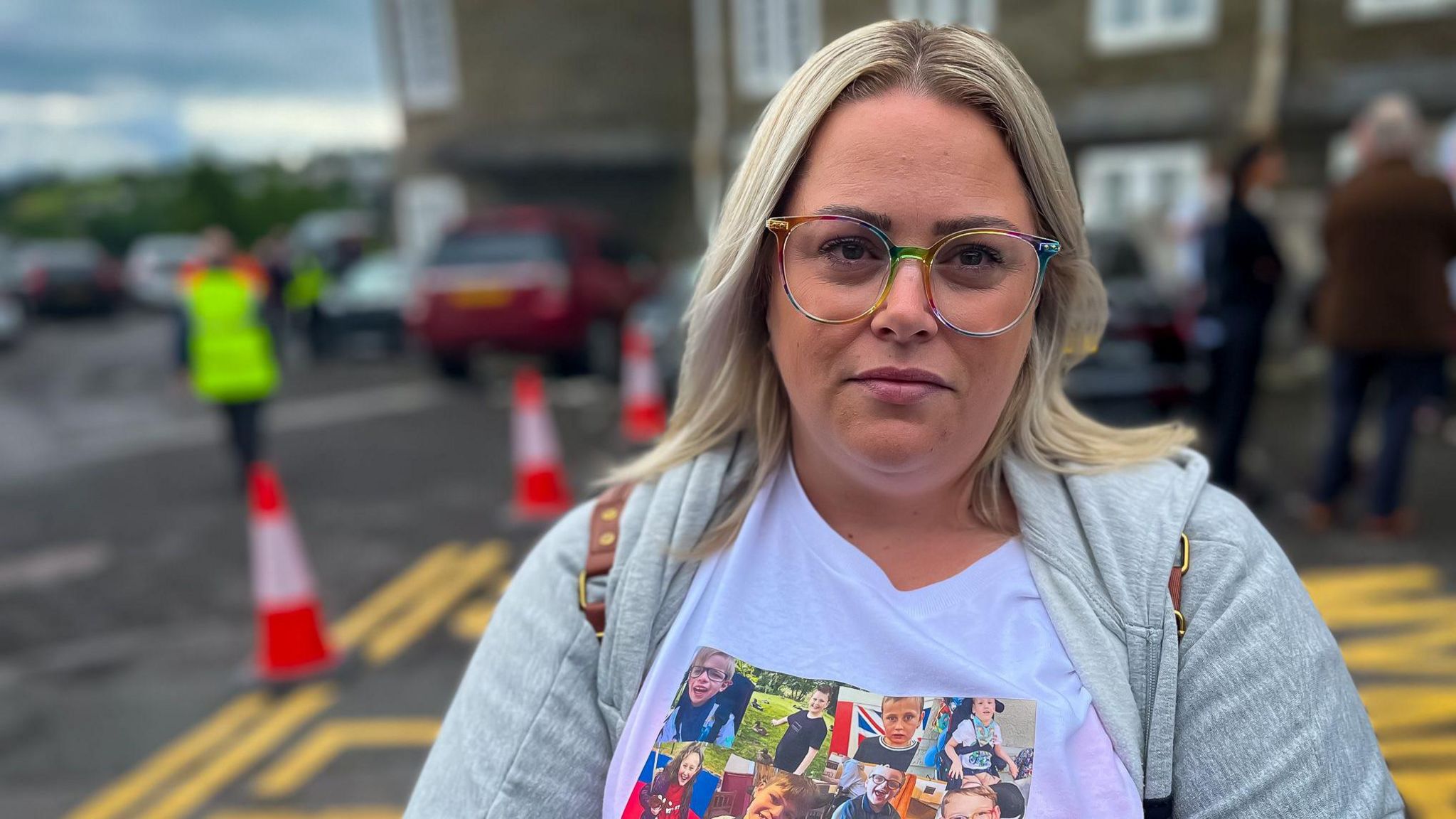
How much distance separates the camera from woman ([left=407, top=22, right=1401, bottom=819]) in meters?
1.25

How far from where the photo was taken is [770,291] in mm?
1483

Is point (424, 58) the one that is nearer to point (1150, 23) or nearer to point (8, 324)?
point (8, 324)

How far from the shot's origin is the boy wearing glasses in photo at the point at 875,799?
4.08ft

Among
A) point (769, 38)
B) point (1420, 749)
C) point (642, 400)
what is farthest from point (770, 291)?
point (769, 38)

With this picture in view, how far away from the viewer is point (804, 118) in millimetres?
1333

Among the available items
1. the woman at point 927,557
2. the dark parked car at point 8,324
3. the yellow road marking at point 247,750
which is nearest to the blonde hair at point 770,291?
the woman at point 927,557

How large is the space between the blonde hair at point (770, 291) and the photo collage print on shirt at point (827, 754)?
0.24 meters

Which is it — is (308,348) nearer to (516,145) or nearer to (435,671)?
(516,145)

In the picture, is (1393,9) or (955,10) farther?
(955,10)

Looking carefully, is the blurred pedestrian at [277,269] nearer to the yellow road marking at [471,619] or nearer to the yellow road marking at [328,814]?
the yellow road marking at [471,619]

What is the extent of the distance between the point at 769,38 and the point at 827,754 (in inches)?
799

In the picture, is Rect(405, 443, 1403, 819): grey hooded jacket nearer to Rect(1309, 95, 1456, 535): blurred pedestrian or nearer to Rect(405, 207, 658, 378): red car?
Rect(1309, 95, 1456, 535): blurred pedestrian

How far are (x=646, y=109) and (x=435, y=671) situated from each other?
1898 cm

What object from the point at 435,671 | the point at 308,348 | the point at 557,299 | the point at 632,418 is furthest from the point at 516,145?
the point at 435,671
